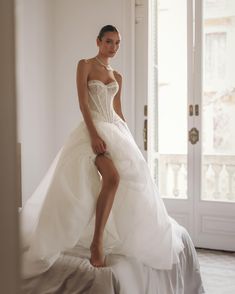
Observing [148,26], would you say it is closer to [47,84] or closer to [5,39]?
[47,84]

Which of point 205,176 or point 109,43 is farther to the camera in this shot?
point 205,176

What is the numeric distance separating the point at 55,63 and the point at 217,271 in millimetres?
2539

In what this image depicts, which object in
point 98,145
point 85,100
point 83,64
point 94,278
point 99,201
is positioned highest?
point 83,64

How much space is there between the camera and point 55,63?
4.14 meters

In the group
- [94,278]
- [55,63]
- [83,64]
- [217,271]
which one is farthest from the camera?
[55,63]

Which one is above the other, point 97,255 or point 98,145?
point 98,145

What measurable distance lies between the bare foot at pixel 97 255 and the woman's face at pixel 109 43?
105cm

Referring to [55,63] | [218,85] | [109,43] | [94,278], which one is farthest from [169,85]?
[94,278]

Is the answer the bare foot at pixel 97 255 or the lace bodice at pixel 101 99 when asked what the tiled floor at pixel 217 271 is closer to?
the bare foot at pixel 97 255

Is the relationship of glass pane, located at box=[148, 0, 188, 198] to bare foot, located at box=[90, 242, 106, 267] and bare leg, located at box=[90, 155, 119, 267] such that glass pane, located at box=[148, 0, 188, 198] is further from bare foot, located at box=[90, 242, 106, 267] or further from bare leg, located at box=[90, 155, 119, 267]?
bare foot, located at box=[90, 242, 106, 267]

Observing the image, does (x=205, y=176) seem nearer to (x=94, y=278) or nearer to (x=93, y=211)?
(x=93, y=211)

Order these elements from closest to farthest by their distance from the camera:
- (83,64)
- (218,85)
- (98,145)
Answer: (98,145) < (83,64) < (218,85)

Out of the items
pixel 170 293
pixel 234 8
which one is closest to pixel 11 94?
pixel 170 293

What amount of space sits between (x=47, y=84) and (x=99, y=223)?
2.40 m
